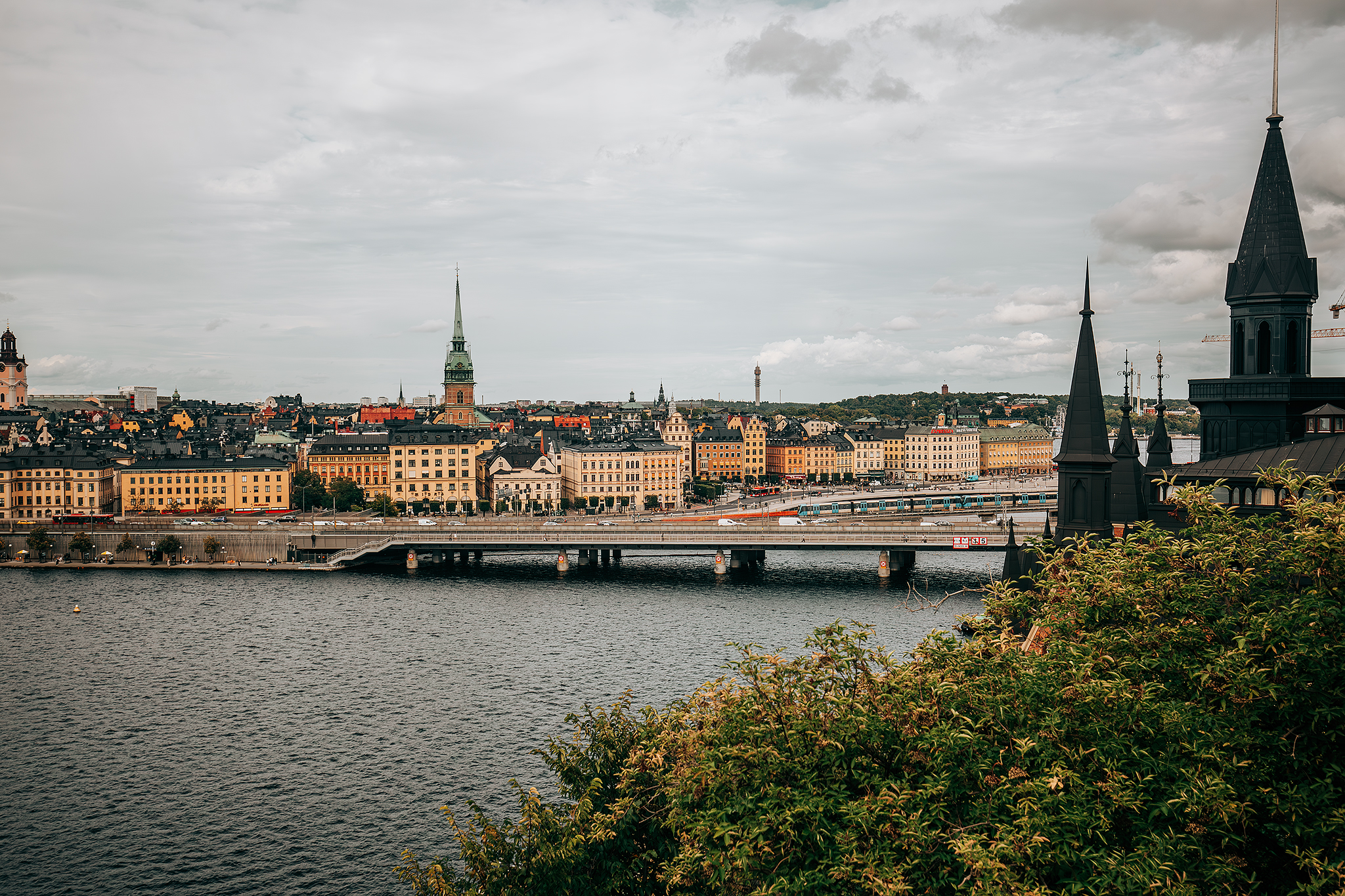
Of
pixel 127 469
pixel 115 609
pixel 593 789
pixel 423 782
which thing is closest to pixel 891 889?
pixel 593 789

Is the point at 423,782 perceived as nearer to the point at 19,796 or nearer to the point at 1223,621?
the point at 19,796

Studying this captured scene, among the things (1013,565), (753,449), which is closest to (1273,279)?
(1013,565)

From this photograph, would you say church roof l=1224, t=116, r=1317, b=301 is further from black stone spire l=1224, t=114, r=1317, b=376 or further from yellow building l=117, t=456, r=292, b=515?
yellow building l=117, t=456, r=292, b=515

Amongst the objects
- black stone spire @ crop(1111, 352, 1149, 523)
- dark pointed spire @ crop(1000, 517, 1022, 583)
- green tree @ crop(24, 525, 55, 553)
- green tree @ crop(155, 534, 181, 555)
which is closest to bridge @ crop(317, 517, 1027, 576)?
green tree @ crop(155, 534, 181, 555)

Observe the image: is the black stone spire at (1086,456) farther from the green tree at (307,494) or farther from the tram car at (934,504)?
the green tree at (307,494)

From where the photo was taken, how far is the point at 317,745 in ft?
140

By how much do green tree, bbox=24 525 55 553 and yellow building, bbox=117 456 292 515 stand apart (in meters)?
27.1

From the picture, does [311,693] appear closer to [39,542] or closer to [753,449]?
[39,542]

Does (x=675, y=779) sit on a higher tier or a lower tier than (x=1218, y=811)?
lower

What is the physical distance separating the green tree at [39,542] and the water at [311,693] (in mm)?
7105

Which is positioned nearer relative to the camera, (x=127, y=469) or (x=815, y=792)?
(x=815, y=792)

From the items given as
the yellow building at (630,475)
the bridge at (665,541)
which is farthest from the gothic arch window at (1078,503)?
the yellow building at (630,475)

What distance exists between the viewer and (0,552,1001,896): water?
109 feet

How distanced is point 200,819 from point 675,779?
24357mm
